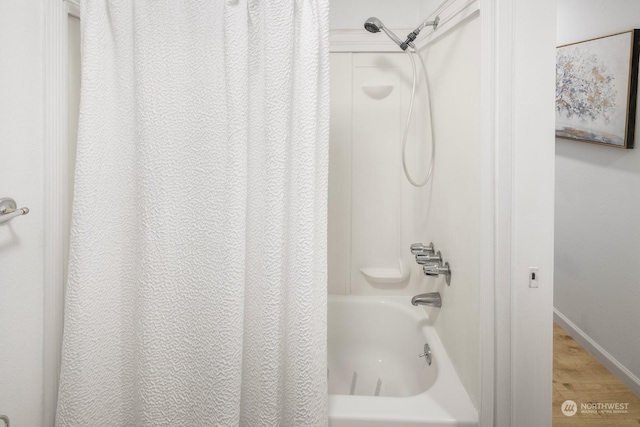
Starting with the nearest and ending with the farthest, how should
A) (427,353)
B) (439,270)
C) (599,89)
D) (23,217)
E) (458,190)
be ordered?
(23,217), (599,89), (458,190), (439,270), (427,353)

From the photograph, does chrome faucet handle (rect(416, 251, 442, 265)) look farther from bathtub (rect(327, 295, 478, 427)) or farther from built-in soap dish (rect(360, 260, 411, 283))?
built-in soap dish (rect(360, 260, 411, 283))

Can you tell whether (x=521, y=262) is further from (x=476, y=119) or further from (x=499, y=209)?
(x=476, y=119)

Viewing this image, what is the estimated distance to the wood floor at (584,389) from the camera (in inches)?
55.9

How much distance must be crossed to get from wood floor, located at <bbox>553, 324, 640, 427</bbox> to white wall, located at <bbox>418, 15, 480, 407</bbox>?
0.36 metres

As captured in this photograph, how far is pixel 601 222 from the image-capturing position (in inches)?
60.3

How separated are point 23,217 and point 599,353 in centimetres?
193

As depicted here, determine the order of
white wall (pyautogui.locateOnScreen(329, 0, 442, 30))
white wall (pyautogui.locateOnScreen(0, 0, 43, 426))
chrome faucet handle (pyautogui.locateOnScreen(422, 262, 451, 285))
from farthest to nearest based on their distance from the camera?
white wall (pyautogui.locateOnScreen(329, 0, 442, 30)) < chrome faucet handle (pyautogui.locateOnScreen(422, 262, 451, 285)) < white wall (pyautogui.locateOnScreen(0, 0, 43, 426))

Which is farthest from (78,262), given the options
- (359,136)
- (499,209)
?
(359,136)

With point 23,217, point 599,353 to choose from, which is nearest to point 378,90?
point 599,353

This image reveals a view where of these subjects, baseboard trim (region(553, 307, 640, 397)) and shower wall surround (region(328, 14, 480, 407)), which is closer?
baseboard trim (region(553, 307, 640, 397))

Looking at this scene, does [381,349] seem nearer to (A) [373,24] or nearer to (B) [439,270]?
(B) [439,270]

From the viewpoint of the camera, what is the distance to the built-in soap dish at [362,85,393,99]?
2.29 m

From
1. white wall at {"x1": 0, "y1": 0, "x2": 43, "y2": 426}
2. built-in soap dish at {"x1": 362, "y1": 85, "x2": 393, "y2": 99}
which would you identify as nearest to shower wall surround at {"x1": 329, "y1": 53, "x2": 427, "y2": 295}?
built-in soap dish at {"x1": 362, "y1": 85, "x2": 393, "y2": 99}

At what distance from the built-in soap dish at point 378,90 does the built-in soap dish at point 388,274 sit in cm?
92
